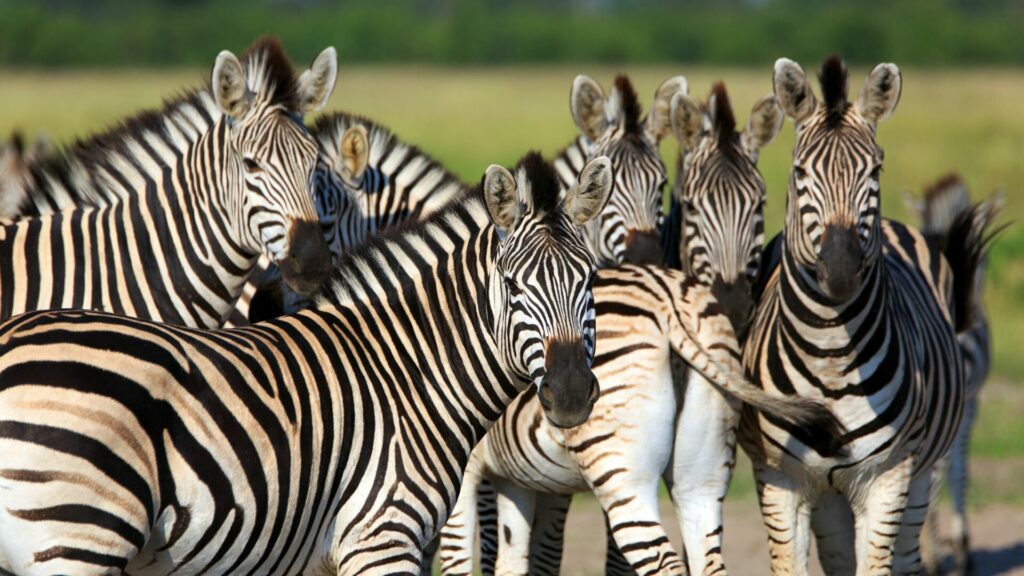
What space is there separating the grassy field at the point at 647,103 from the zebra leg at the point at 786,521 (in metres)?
5.42

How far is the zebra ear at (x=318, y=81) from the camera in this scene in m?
6.81

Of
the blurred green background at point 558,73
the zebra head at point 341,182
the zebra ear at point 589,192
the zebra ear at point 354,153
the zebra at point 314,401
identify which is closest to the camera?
the zebra at point 314,401

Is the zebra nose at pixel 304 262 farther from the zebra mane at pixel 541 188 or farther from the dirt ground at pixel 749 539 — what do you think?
the dirt ground at pixel 749 539

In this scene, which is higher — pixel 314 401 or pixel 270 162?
pixel 270 162

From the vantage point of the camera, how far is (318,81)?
691 centimetres

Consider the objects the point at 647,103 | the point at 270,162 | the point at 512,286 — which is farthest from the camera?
the point at 647,103

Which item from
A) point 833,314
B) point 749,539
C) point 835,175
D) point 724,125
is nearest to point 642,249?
point 724,125

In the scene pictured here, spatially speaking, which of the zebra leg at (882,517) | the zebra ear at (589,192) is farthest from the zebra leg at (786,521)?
the zebra ear at (589,192)

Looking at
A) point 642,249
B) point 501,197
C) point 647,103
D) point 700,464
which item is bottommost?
point 700,464

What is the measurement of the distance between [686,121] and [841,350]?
210cm

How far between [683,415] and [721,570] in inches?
29.2

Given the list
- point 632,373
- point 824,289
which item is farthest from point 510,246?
point 824,289

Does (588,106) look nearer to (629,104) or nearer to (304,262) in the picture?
(629,104)

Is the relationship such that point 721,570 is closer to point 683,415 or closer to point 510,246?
point 683,415
